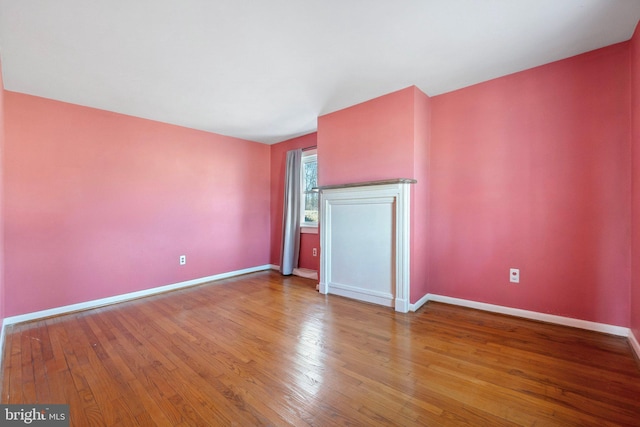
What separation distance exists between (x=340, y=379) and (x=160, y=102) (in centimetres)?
324

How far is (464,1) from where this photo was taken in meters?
1.62

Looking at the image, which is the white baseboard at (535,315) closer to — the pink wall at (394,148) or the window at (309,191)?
the pink wall at (394,148)

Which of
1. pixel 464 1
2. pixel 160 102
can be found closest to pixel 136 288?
pixel 160 102

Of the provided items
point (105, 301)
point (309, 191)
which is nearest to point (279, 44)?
point (309, 191)

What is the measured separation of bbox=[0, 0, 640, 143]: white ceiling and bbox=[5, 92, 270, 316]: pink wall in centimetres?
41

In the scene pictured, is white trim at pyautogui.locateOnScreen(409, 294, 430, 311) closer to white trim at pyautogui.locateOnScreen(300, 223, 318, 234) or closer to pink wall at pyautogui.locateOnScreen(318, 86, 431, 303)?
pink wall at pyautogui.locateOnScreen(318, 86, 431, 303)

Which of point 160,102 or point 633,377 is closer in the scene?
point 633,377

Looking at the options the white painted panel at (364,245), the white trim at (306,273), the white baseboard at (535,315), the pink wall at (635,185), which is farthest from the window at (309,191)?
the pink wall at (635,185)

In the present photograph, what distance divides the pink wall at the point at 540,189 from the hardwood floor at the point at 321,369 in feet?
1.13

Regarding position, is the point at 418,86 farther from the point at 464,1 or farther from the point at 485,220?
the point at 485,220

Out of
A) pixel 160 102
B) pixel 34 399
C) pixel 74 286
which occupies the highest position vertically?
pixel 160 102

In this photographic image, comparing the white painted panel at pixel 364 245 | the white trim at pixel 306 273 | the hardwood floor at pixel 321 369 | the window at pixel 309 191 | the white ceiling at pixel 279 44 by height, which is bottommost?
the hardwood floor at pixel 321 369

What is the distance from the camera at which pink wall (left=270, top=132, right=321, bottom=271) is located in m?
4.48

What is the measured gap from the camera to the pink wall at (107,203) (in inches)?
103
